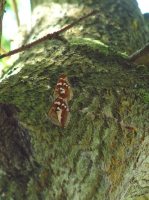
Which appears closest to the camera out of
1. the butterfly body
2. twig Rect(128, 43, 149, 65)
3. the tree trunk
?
the tree trunk

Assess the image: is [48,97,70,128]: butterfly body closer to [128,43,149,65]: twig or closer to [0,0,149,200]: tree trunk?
[0,0,149,200]: tree trunk

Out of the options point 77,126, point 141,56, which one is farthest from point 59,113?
point 141,56

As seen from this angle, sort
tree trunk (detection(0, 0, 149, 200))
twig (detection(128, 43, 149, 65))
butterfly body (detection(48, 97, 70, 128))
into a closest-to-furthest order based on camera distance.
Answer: tree trunk (detection(0, 0, 149, 200)), butterfly body (detection(48, 97, 70, 128)), twig (detection(128, 43, 149, 65))

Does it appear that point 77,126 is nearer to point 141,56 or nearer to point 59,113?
point 59,113

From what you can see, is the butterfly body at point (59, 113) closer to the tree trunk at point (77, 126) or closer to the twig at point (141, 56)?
the tree trunk at point (77, 126)

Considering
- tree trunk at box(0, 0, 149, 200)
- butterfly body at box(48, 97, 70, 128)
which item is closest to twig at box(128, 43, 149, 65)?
tree trunk at box(0, 0, 149, 200)

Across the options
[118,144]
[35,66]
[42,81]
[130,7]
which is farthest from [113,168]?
[130,7]

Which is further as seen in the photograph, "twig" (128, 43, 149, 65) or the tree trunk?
"twig" (128, 43, 149, 65)
